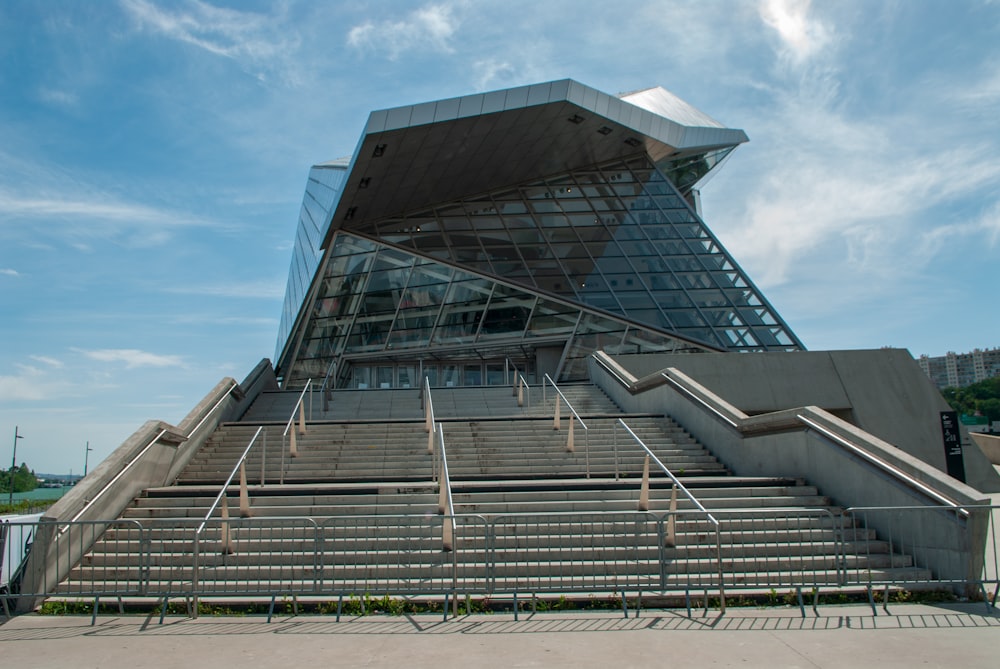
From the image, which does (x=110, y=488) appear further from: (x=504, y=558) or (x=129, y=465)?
(x=504, y=558)

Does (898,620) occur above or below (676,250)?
below

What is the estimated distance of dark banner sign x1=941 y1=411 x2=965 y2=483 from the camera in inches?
699

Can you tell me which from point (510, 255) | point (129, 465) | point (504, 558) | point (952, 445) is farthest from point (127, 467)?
point (510, 255)

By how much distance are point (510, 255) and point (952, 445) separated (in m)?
15.8

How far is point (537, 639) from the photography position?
6.51m

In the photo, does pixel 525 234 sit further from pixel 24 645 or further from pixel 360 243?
pixel 24 645

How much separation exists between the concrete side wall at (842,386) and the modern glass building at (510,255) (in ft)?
19.2

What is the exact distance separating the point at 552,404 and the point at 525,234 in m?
13.0

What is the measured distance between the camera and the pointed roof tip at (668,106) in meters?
35.1

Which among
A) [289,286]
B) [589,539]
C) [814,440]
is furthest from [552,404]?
[289,286]

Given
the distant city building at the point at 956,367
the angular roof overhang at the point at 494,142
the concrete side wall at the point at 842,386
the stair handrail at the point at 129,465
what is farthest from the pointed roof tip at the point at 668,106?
the distant city building at the point at 956,367

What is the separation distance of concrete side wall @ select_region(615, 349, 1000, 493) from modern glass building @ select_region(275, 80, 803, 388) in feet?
19.2

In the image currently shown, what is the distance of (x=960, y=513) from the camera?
7.96 meters

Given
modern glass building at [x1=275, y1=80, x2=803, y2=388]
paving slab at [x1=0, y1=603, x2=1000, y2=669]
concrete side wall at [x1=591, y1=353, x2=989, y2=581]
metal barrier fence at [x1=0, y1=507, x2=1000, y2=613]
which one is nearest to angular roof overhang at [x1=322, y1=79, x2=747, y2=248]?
modern glass building at [x1=275, y1=80, x2=803, y2=388]
